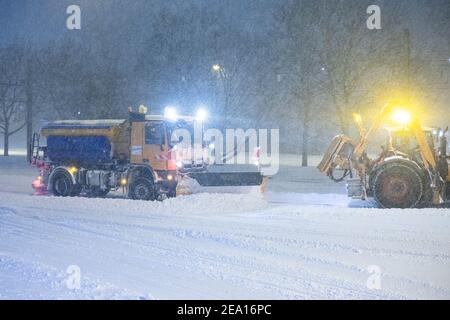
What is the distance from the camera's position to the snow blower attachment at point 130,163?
50.5 ft

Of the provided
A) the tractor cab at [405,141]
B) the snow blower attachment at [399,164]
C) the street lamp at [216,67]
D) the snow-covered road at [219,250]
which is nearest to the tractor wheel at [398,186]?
the snow blower attachment at [399,164]

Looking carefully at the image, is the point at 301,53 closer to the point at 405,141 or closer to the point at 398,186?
the point at 405,141

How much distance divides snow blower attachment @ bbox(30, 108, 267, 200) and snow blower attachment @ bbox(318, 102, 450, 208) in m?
2.47

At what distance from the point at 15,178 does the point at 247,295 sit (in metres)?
20.2

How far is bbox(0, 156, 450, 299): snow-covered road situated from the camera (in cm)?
713

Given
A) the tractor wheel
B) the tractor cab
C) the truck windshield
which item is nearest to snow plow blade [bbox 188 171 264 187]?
the truck windshield

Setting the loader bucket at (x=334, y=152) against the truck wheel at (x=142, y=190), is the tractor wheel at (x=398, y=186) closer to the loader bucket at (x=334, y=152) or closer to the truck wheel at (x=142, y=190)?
the loader bucket at (x=334, y=152)

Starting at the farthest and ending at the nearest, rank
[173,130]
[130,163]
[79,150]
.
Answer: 1. [79,150]
2. [130,163]
3. [173,130]

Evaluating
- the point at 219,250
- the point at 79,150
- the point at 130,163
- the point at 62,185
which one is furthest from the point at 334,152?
the point at 62,185

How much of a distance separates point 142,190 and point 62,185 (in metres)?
3.30

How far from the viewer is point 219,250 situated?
940cm

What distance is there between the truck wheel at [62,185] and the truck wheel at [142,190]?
2532 millimetres

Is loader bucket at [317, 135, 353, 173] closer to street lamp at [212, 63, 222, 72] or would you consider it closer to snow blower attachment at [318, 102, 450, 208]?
snow blower attachment at [318, 102, 450, 208]
